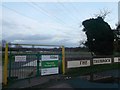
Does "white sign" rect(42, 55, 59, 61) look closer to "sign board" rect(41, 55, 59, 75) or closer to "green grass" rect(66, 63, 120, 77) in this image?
"sign board" rect(41, 55, 59, 75)

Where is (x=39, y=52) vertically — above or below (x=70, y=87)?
above

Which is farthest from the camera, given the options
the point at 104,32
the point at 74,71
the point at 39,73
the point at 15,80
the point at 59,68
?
the point at 104,32

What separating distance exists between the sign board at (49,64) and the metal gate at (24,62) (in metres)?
0.12

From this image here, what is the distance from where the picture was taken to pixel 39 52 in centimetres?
1530

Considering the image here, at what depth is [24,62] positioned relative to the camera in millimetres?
14383

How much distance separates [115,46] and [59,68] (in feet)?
86.2

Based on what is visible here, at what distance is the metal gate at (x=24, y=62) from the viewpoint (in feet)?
44.4

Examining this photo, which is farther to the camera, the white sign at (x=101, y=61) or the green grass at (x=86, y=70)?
the white sign at (x=101, y=61)

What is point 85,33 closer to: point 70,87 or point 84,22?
point 84,22

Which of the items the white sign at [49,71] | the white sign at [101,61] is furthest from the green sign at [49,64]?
the white sign at [101,61]

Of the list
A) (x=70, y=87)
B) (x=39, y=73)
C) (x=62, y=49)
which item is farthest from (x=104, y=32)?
(x=70, y=87)

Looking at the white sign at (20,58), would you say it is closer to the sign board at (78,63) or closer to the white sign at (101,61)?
the sign board at (78,63)

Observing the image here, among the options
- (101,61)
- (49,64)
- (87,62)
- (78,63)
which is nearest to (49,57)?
(49,64)

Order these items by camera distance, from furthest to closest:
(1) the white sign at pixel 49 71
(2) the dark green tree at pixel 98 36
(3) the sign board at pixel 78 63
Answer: (2) the dark green tree at pixel 98 36 < (3) the sign board at pixel 78 63 < (1) the white sign at pixel 49 71
